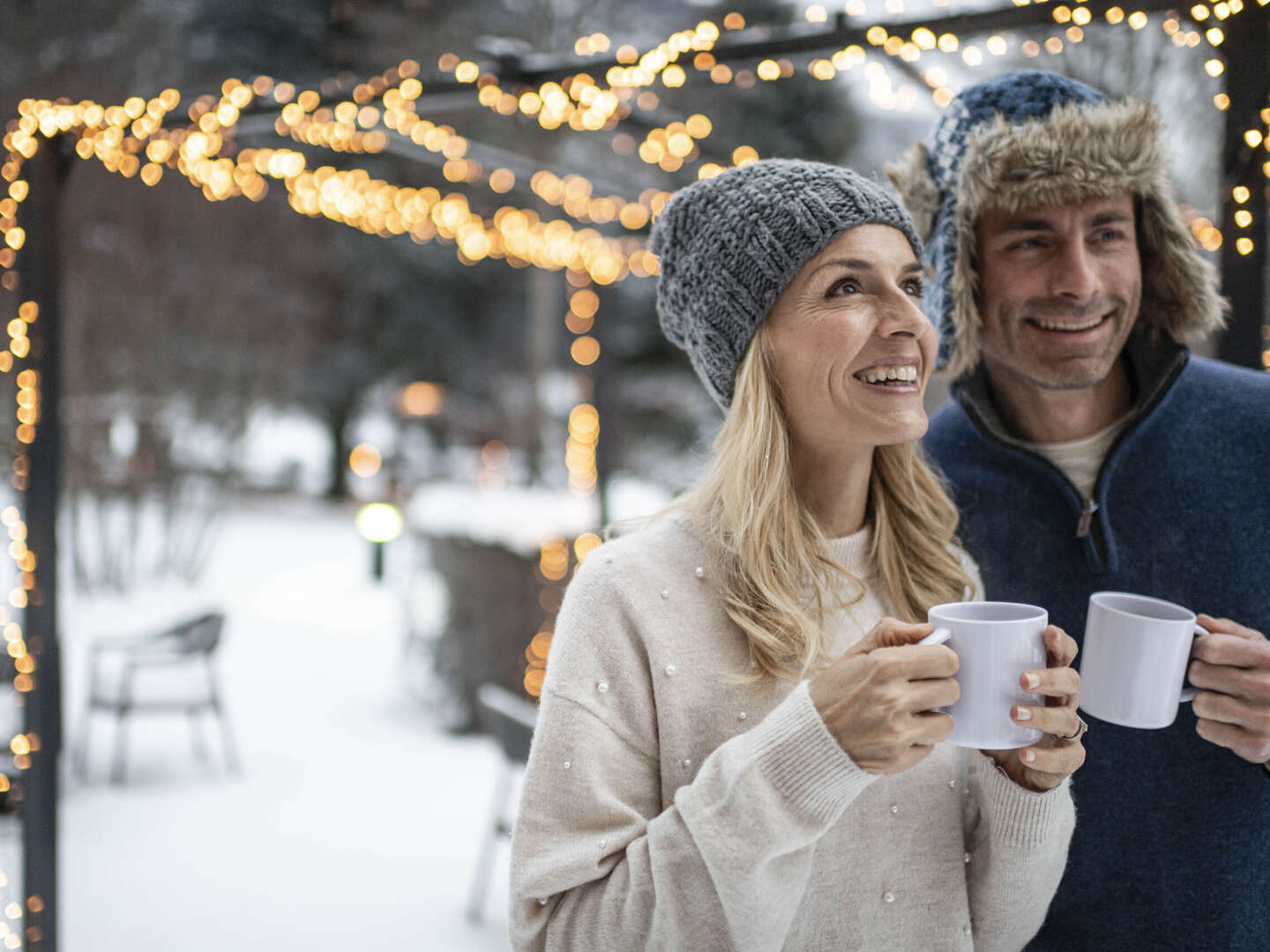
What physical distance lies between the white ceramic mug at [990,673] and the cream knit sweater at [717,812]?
124mm

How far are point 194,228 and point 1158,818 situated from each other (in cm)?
1035

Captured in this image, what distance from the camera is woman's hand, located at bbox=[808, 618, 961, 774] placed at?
94 centimetres

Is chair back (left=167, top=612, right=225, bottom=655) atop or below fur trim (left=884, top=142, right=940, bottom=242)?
below

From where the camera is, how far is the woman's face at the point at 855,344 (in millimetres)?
1197

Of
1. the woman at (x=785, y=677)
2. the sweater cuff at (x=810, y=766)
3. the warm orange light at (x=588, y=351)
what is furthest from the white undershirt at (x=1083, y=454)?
the warm orange light at (x=588, y=351)

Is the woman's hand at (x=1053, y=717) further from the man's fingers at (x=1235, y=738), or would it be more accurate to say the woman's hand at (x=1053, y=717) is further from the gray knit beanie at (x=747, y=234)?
the gray knit beanie at (x=747, y=234)

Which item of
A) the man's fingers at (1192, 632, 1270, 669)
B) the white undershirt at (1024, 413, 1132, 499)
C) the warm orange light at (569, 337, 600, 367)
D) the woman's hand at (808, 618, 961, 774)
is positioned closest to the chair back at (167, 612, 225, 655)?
the warm orange light at (569, 337, 600, 367)

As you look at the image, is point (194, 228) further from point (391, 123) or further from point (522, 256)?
point (391, 123)

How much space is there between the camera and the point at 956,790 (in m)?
1.25

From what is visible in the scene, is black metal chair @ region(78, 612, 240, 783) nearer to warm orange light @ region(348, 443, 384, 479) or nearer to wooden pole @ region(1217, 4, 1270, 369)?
wooden pole @ region(1217, 4, 1270, 369)

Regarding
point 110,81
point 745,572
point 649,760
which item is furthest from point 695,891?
point 110,81

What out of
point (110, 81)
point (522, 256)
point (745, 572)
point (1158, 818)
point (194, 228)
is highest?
point (110, 81)

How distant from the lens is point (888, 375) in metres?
1.20

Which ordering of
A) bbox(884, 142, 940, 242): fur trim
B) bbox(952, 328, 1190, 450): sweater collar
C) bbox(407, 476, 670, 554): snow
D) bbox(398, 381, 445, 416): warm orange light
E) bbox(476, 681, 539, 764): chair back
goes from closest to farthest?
1. bbox(952, 328, 1190, 450): sweater collar
2. bbox(884, 142, 940, 242): fur trim
3. bbox(476, 681, 539, 764): chair back
4. bbox(407, 476, 670, 554): snow
5. bbox(398, 381, 445, 416): warm orange light
